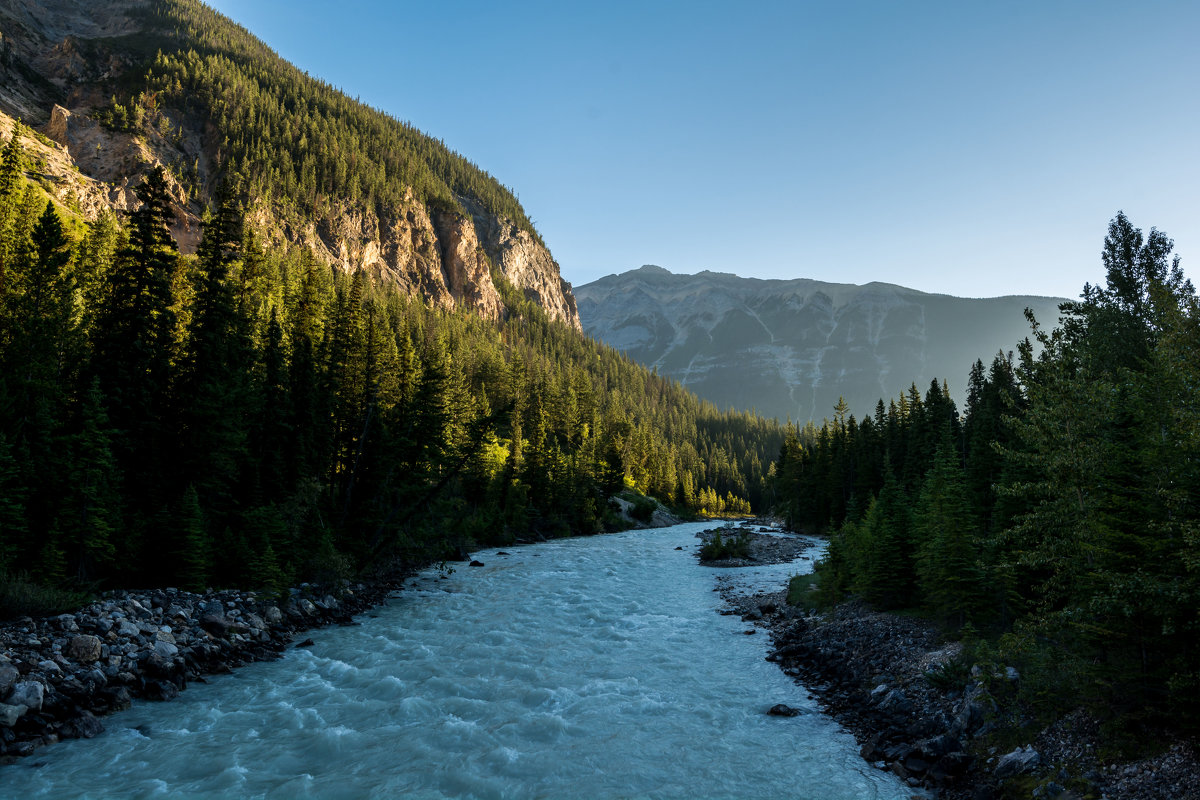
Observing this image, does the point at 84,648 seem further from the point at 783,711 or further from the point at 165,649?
the point at 783,711

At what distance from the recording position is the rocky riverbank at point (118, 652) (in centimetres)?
1316

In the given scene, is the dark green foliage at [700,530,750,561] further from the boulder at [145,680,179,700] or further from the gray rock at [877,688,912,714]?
the boulder at [145,680,179,700]

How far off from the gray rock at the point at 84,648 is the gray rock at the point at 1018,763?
22816mm

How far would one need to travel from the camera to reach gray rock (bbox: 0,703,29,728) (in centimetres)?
1249

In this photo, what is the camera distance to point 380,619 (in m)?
25.7

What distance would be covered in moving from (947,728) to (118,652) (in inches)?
900

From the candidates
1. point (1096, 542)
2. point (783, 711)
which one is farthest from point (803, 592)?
point (1096, 542)

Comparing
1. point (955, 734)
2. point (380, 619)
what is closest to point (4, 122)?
point (380, 619)

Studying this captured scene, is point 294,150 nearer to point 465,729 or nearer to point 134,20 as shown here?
point 134,20

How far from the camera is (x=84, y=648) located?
15508mm

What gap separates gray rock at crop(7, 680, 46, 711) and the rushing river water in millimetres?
1453

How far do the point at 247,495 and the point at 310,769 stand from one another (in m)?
22.0

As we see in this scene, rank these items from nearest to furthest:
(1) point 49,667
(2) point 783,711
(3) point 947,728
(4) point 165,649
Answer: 1. (3) point 947,728
2. (1) point 49,667
3. (2) point 783,711
4. (4) point 165,649

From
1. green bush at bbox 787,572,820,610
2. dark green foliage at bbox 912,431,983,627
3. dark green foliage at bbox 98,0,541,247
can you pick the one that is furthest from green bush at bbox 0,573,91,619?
dark green foliage at bbox 98,0,541,247
